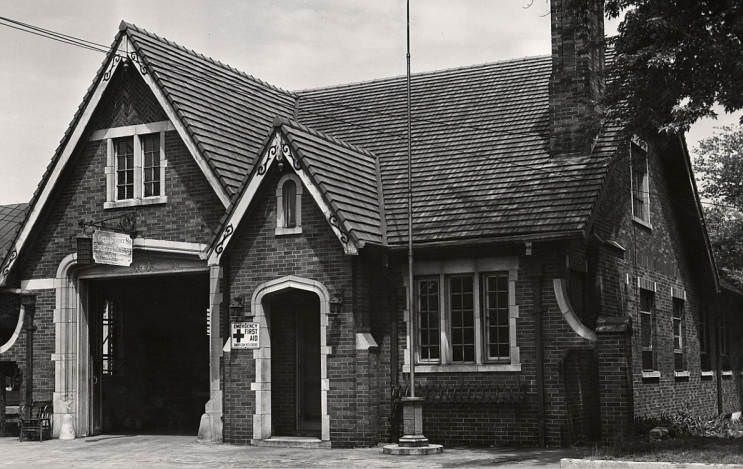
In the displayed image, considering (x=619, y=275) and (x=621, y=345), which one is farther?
(x=619, y=275)

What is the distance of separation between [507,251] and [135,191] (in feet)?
27.3

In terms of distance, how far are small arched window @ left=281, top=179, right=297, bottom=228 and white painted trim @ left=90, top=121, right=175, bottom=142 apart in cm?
360

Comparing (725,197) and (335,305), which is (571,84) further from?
(725,197)

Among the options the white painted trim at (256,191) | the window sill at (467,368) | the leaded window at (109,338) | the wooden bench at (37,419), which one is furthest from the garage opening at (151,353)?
the window sill at (467,368)

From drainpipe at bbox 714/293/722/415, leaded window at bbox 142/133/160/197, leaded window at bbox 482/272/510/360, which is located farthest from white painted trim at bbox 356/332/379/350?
drainpipe at bbox 714/293/722/415

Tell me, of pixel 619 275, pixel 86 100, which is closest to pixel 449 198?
pixel 619 275

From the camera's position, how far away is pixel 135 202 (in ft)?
78.2

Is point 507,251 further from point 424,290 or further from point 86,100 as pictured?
point 86,100

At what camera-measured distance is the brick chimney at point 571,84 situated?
72.4 feet

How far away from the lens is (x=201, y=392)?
27.9 meters

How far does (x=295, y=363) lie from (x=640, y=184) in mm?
9076

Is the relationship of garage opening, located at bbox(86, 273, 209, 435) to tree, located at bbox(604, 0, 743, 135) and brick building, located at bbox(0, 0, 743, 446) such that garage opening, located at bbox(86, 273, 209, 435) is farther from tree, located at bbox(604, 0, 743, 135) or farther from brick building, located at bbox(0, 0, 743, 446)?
tree, located at bbox(604, 0, 743, 135)

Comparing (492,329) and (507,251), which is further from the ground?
(507,251)

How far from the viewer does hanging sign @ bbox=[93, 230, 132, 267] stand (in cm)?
2258
